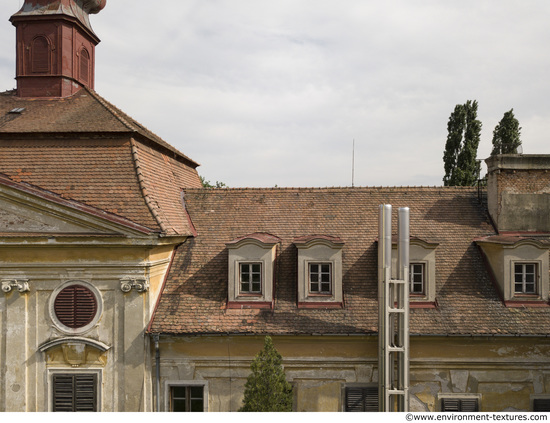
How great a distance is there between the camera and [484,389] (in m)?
12.6

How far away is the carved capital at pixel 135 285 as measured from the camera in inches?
481

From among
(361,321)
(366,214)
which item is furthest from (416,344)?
(366,214)

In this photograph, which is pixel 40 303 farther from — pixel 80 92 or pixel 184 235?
pixel 80 92

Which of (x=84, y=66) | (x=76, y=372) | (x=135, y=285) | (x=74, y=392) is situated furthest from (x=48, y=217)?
(x=84, y=66)

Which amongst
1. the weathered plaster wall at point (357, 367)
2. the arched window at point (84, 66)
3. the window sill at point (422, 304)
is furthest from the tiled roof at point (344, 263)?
the arched window at point (84, 66)

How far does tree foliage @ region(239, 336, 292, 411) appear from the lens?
1128cm

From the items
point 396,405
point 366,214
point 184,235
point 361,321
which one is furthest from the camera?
point 366,214

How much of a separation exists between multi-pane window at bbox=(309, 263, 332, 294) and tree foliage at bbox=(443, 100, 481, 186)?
21.3 metres

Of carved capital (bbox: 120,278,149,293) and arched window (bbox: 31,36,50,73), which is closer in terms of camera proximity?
carved capital (bbox: 120,278,149,293)

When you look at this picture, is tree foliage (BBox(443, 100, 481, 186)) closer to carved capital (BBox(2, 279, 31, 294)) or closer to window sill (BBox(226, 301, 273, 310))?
window sill (BBox(226, 301, 273, 310))

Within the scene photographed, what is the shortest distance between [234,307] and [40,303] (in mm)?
5655

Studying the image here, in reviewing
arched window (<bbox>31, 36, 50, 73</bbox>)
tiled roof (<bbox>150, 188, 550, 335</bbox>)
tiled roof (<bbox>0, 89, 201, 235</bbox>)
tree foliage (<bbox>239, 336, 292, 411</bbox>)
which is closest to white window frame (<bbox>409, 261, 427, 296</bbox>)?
tiled roof (<bbox>150, 188, 550, 335</bbox>)

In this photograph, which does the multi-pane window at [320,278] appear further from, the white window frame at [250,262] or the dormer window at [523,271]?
the dormer window at [523,271]

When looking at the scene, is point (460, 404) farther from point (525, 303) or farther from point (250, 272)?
point (250, 272)
